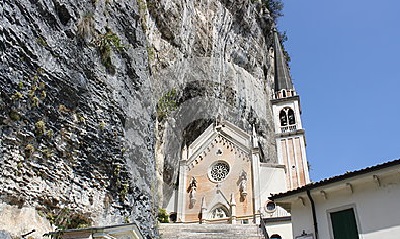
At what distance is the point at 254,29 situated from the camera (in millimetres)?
36906

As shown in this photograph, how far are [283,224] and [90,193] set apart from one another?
41.3 feet

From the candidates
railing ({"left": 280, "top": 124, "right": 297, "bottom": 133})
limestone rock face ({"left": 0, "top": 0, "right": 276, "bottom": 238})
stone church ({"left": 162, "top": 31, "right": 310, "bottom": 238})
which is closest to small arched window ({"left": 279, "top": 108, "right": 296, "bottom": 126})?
stone church ({"left": 162, "top": 31, "right": 310, "bottom": 238})

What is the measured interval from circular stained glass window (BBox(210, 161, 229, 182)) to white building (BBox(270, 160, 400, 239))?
63.7 feet

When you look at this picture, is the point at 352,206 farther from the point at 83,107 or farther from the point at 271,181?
the point at 271,181

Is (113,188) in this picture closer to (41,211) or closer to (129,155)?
(129,155)

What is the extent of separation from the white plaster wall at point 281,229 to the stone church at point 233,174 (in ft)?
14.6

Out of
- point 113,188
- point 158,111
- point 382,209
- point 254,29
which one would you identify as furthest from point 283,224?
point 254,29

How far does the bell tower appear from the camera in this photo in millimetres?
29791

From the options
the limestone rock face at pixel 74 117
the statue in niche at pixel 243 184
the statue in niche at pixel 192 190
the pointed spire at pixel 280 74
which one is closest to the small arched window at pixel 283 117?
the pointed spire at pixel 280 74

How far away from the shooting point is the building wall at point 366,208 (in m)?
9.12

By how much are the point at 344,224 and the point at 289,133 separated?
22790mm

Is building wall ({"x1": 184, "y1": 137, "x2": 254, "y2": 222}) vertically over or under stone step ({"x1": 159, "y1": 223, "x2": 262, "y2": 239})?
over

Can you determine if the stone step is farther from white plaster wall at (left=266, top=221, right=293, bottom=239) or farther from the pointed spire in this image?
the pointed spire

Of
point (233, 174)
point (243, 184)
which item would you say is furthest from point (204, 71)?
point (243, 184)
